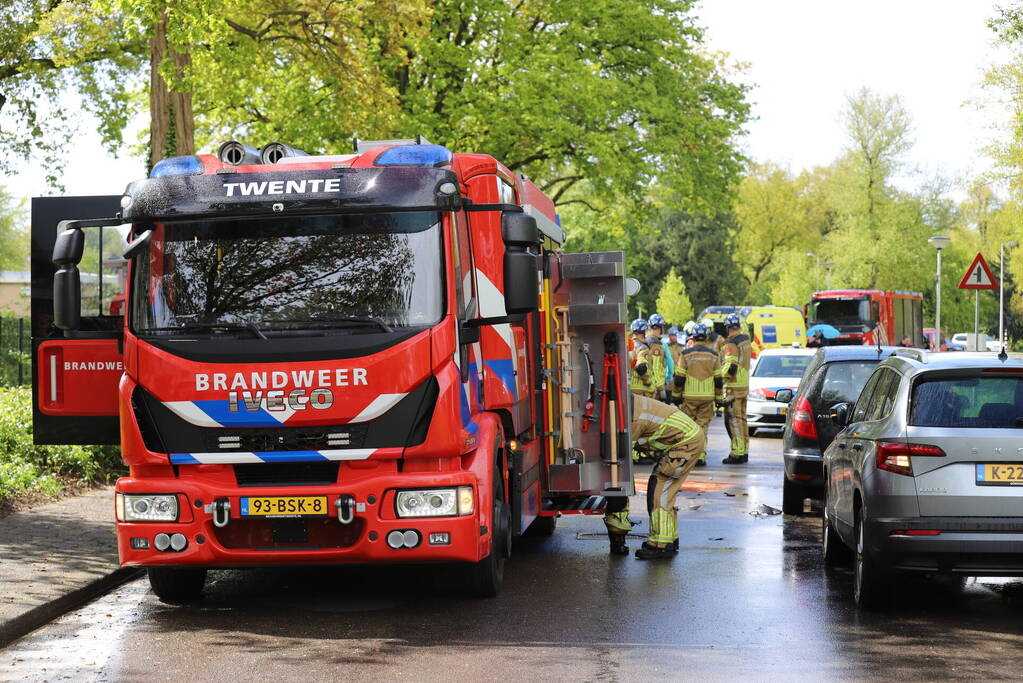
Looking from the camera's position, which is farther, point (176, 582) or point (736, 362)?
point (736, 362)

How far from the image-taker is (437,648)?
7230 mm

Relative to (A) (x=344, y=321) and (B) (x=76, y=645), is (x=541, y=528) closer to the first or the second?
(A) (x=344, y=321)

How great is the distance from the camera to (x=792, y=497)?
12.9m

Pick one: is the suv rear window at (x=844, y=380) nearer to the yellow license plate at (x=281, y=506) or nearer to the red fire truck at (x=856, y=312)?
the yellow license plate at (x=281, y=506)

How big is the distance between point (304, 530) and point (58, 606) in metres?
1.65

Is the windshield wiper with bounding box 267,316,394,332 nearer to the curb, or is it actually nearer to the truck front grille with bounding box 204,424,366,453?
the truck front grille with bounding box 204,424,366,453

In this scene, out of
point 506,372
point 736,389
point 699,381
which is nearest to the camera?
point 506,372

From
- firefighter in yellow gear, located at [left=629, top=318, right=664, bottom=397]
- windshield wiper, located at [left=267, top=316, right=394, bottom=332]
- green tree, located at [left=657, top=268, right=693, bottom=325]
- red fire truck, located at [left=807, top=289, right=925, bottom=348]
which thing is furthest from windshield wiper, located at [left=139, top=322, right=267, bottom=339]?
green tree, located at [left=657, top=268, right=693, bottom=325]

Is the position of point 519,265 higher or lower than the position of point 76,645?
higher

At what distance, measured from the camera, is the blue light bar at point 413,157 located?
26.9 feet

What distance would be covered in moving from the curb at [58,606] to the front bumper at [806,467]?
5824mm

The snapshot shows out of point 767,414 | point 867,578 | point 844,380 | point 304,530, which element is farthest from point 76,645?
point 767,414

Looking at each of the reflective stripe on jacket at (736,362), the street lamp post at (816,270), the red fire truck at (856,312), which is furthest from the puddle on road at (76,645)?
the street lamp post at (816,270)

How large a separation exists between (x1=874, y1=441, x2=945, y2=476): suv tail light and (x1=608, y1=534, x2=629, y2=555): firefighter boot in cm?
312
